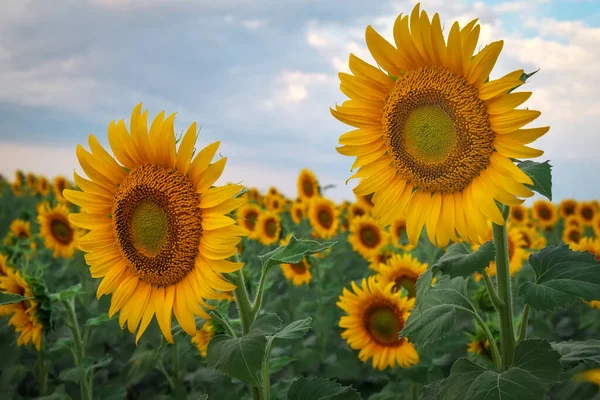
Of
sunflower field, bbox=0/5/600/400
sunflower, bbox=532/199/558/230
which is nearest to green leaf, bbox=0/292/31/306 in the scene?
sunflower field, bbox=0/5/600/400

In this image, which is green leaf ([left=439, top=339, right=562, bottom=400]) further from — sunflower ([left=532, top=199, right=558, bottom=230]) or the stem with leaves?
sunflower ([left=532, top=199, right=558, bottom=230])

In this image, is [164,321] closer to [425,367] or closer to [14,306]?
[425,367]

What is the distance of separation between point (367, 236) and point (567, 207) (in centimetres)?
764

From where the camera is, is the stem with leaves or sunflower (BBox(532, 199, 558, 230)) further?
sunflower (BBox(532, 199, 558, 230))

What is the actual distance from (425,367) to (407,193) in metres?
1.96

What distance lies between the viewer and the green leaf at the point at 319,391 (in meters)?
2.68

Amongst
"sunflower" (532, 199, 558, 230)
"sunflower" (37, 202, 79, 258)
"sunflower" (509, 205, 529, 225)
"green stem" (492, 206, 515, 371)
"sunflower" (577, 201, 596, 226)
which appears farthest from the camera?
"sunflower" (577, 201, 596, 226)

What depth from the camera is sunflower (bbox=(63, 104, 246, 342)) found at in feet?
7.90

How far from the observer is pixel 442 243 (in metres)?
2.60

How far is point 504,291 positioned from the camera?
8.50 feet

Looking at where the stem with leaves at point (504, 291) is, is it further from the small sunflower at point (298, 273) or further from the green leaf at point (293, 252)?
the small sunflower at point (298, 273)

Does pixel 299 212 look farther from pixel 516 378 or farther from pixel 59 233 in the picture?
pixel 516 378

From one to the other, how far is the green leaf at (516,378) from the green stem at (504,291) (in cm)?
14

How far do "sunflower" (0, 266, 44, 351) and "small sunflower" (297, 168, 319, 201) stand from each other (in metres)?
6.96
